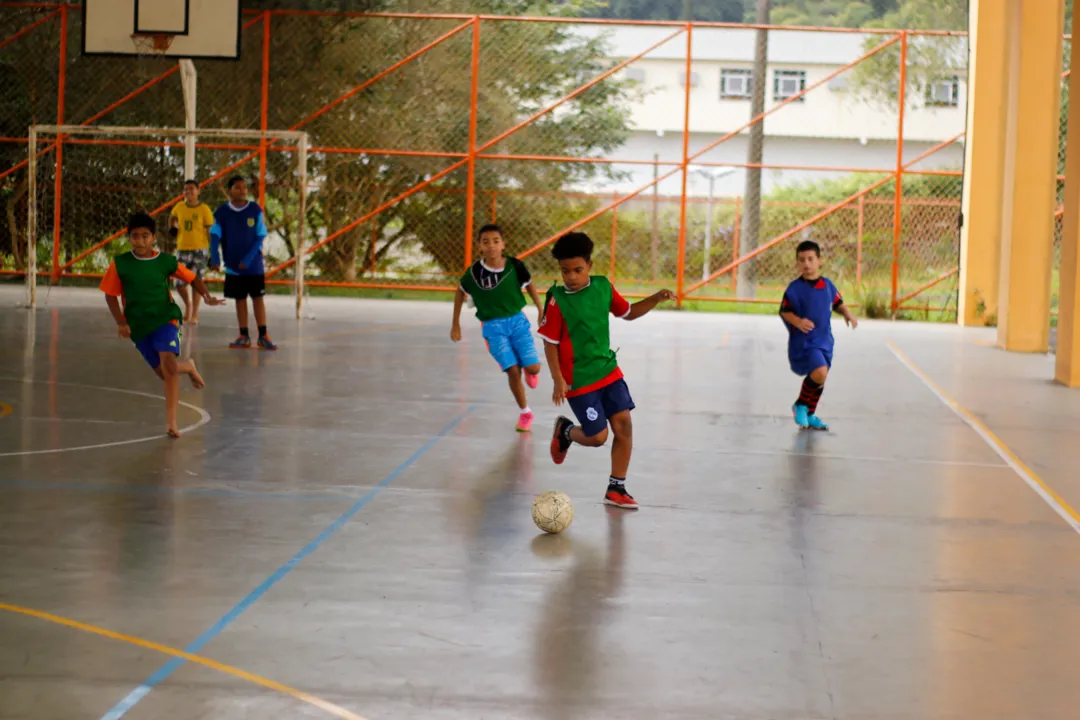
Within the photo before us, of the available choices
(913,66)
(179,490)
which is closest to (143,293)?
(179,490)

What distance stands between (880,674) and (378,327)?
15.9m

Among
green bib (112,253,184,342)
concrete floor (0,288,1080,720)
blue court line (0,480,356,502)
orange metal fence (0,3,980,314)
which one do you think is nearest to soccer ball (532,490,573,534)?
concrete floor (0,288,1080,720)

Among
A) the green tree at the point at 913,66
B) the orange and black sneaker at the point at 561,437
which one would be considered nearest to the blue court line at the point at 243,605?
the orange and black sneaker at the point at 561,437

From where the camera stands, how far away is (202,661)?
446 centimetres

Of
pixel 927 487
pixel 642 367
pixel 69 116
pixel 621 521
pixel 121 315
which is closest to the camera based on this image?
pixel 621 521

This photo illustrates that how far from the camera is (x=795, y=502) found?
7.54 m

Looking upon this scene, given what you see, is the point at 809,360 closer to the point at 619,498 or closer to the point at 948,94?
the point at 619,498

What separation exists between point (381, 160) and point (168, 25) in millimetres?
9195

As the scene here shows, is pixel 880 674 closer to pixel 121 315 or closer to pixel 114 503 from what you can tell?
pixel 114 503

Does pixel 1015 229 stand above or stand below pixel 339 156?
below

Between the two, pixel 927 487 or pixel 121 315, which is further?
pixel 121 315

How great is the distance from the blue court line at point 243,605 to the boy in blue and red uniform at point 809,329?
353 centimetres

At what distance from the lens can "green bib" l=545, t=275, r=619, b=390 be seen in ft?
24.3

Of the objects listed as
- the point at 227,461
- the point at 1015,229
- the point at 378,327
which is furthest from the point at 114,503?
the point at 1015,229
